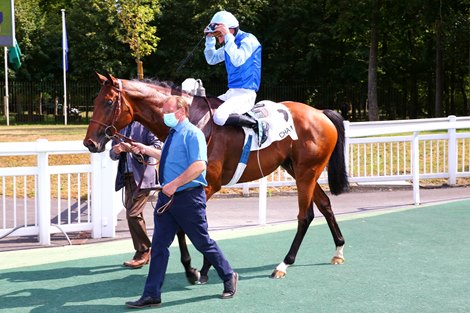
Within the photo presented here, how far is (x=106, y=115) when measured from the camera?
6793 millimetres

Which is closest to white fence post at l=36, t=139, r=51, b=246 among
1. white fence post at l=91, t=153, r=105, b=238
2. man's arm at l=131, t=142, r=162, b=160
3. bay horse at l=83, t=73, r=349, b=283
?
white fence post at l=91, t=153, r=105, b=238

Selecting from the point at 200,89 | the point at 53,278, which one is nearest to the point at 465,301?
the point at 200,89

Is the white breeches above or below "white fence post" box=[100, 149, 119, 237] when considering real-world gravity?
above

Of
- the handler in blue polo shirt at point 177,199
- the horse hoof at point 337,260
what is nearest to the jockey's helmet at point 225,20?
the handler in blue polo shirt at point 177,199

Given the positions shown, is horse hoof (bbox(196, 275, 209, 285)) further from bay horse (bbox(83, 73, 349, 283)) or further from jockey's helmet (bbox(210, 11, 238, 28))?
jockey's helmet (bbox(210, 11, 238, 28))

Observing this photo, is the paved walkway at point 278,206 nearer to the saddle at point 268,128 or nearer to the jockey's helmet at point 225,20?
the saddle at point 268,128

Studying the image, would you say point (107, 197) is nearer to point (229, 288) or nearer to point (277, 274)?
point (277, 274)

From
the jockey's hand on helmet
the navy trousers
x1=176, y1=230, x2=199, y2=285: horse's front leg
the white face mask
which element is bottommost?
x1=176, y1=230, x2=199, y2=285: horse's front leg

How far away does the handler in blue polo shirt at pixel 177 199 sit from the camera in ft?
19.6

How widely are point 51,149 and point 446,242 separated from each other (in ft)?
16.3

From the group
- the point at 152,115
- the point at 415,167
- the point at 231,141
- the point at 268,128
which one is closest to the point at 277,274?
the point at 231,141

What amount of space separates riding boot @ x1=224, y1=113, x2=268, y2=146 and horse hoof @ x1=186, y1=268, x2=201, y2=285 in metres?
1.47

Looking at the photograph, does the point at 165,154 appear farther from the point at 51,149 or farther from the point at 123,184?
the point at 51,149

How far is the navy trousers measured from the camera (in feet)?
19.7
